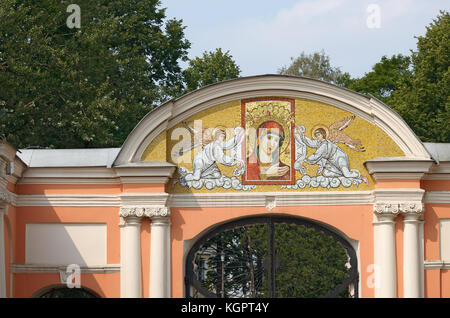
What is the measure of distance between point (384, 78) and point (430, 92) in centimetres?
496

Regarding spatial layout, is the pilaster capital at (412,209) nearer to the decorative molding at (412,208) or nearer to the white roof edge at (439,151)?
the decorative molding at (412,208)

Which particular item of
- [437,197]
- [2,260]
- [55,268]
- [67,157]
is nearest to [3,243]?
[2,260]

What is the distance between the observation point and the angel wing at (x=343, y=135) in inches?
824

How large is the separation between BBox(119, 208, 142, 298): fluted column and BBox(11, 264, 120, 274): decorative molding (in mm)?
256

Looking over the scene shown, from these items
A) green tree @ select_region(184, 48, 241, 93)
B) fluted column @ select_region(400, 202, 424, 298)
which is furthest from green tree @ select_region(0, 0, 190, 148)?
fluted column @ select_region(400, 202, 424, 298)

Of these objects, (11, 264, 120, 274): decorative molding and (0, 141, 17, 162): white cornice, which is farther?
(11, 264, 120, 274): decorative molding

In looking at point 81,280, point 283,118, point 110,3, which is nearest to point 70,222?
point 81,280

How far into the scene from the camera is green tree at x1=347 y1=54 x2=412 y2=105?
3794 cm

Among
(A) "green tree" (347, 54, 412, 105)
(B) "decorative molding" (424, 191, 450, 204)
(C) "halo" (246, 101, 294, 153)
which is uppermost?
(A) "green tree" (347, 54, 412, 105)

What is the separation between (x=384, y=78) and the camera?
3847 cm

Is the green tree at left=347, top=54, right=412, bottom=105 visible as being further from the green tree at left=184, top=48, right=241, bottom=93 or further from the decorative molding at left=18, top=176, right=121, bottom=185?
the decorative molding at left=18, top=176, right=121, bottom=185

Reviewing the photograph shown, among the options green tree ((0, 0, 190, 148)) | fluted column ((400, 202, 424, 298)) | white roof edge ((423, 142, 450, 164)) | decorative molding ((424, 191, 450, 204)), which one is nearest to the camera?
fluted column ((400, 202, 424, 298))

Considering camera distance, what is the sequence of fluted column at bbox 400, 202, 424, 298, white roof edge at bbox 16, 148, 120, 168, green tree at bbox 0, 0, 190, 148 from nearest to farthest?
fluted column at bbox 400, 202, 424, 298, white roof edge at bbox 16, 148, 120, 168, green tree at bbox 0, 0, 190, 148
